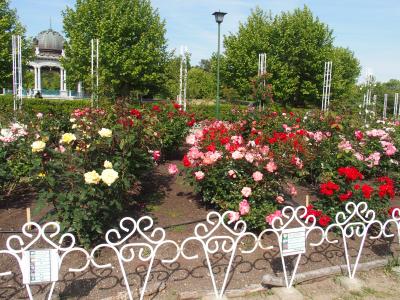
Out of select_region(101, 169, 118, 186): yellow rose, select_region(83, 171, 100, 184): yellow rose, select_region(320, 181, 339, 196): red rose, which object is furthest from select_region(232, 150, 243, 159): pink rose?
select_region(83, 171, 100, 184): yellow rose

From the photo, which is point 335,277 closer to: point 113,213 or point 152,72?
point 113,213

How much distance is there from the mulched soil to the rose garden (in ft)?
0.05

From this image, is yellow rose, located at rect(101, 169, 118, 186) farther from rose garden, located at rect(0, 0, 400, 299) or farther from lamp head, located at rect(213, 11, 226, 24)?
lamp head, located at rect(213, 11, 226, 24)

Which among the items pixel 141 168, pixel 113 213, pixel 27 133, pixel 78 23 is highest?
pixel 78 23

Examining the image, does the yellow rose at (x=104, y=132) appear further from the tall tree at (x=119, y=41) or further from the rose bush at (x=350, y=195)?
the tall tree at (x=119, y=41)

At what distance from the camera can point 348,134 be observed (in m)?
6.23

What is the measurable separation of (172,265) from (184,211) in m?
1.31

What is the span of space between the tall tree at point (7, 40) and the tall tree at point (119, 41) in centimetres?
263

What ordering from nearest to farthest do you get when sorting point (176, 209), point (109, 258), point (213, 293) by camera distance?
point (213, 293) < point (109, 258) < point (176, 209)

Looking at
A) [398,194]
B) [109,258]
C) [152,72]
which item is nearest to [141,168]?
[109,258]

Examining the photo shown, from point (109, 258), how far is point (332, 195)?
8.04 feet

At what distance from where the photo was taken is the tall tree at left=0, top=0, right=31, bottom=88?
68.3 ft

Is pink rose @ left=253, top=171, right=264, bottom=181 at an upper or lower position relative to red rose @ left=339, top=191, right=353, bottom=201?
upper

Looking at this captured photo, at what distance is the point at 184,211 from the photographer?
4.59m
